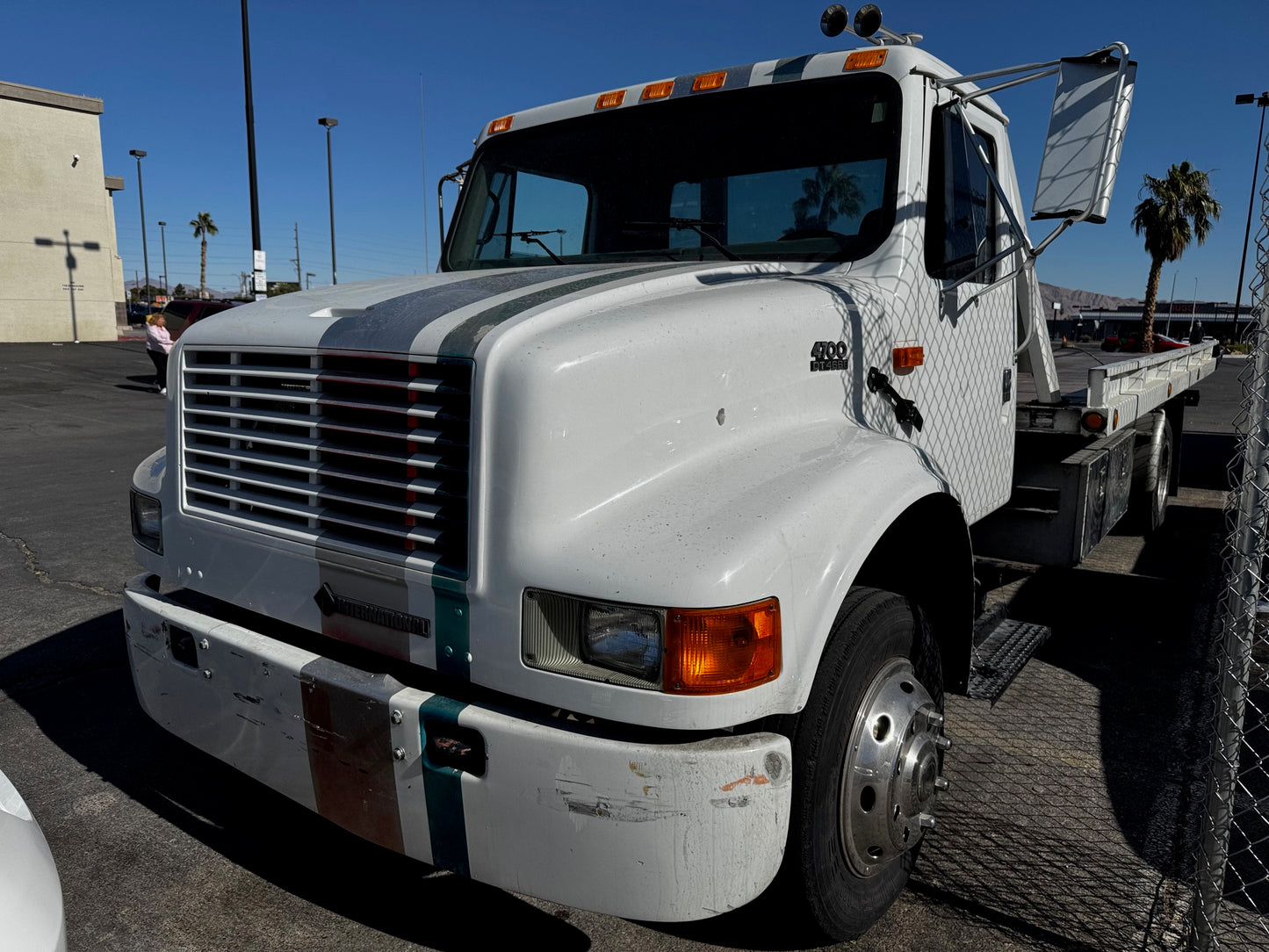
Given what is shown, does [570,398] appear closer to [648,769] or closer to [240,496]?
[648,769]

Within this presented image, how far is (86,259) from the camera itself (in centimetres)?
3375

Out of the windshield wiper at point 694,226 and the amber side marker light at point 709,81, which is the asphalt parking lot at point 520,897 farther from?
the amber side marker light at point 709,81

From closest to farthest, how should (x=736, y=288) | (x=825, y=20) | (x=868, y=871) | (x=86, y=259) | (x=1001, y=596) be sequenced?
(x=868, y=871), (x=736, y=288), (x=825, y=20), (x=1001, y=596), (x=86, y=259)

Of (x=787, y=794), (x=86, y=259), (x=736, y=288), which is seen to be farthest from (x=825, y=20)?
(x=86, y=259)

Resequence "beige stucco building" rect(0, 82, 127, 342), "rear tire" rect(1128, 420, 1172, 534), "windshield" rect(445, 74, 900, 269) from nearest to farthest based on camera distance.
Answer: "windshield" rect(445, 74, 900, 269) < "rear tire" rect(1128, 420, 1172, 534) < "beige stucco building" rect(0, 82, 127, 342)

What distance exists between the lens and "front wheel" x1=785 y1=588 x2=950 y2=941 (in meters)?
2.27

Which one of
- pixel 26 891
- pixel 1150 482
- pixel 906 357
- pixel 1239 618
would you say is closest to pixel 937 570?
pixel 906 357

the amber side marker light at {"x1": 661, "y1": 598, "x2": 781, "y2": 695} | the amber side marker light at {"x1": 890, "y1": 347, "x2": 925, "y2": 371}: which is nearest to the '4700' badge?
the amber side marker light at {"x1": 890, "y1": 347, "x2": 925, "y2": 371}

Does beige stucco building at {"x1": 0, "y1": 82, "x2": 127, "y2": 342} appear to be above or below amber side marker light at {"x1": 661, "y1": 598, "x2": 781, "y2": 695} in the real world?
above

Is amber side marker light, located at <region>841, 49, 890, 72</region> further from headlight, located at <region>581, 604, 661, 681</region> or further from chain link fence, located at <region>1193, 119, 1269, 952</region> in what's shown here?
headlight, located at <region>581, 604, 661, 681</region>

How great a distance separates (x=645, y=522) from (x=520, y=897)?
1.38 m

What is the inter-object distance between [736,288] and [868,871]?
161 cm

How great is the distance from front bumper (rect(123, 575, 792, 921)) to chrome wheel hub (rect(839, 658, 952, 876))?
369mm

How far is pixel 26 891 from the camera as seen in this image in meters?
1.78
